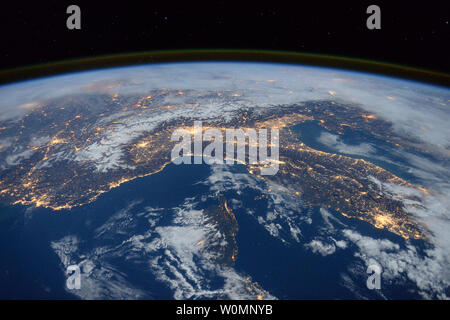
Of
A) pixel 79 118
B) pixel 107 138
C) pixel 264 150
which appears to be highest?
pixel 79 118

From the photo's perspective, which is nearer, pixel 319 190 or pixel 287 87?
pixel 319 190

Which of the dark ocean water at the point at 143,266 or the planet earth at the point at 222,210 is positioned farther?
the planet earth at the point at 222,210

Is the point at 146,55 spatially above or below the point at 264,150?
above

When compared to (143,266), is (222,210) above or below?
above

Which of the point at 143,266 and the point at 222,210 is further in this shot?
the point at 222,210

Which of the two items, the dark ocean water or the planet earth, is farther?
the planet earth
